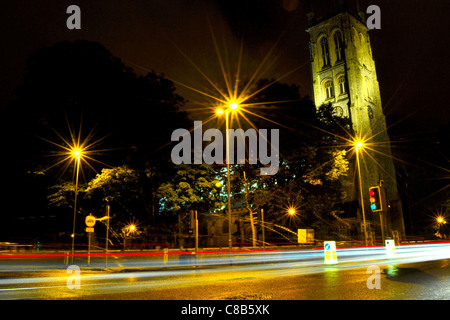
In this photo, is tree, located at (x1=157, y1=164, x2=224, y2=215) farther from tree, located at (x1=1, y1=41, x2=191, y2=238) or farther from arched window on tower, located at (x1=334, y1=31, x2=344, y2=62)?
arched window on tower, located at (x1=334, y1=31, x2=344, y2=62)

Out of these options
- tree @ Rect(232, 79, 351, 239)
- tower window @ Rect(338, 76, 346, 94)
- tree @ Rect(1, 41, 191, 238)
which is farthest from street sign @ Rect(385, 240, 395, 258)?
tower window @ Rect(338, 76, 346, 94)

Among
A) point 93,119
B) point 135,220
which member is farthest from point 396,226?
point 93,119

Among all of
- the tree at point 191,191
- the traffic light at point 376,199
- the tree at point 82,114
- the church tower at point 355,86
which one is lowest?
the traffic light at point 376,199

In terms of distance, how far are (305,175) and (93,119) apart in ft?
58.0

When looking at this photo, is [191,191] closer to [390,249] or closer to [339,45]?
[390,249]

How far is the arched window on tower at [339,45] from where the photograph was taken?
6894cm

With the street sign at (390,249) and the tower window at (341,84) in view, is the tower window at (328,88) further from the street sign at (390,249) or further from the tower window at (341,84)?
the street sign at (390,249)

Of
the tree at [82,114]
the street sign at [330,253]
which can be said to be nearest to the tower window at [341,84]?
the tree at [82,114]

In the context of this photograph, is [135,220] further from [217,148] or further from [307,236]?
[307,236]

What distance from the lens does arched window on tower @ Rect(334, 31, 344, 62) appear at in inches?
2714

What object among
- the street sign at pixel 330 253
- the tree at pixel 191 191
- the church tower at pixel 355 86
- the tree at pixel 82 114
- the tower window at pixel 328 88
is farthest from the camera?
the tower window at pixel 328 88

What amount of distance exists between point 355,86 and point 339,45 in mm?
10711

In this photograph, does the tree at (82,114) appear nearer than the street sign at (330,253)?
No

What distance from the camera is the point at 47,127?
26.3 m
